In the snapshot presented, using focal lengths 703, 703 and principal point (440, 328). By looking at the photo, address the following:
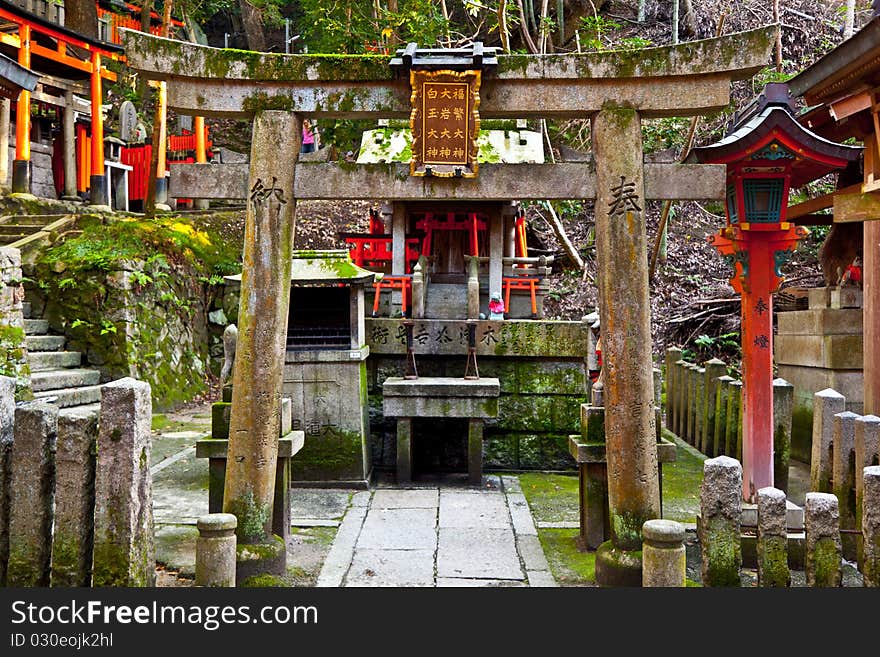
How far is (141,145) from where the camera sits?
21266mm

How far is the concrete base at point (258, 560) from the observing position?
5441 mm

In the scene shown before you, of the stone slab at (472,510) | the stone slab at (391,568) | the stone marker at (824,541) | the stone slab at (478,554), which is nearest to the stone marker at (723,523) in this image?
the stone marker at (824,541)

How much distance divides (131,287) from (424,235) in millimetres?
5641

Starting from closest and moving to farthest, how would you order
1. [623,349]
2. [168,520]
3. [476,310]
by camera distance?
[623,349] → [168,520] → [476,310]

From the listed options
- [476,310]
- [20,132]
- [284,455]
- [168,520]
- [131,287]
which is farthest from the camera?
[20,132]

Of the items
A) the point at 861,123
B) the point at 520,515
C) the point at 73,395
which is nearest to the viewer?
the point at 520,515

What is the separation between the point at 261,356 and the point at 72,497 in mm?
1688

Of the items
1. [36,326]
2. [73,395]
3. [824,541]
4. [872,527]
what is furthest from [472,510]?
[36,326]

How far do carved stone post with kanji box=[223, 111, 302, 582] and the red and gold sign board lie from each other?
1102 mm

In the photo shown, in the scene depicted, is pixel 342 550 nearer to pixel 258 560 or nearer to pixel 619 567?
pixel 258 560

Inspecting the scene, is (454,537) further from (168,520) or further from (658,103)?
(658,103)

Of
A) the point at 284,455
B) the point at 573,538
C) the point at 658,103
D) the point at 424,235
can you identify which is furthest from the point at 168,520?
the point at 424,235

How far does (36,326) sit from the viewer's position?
12414 millimetres

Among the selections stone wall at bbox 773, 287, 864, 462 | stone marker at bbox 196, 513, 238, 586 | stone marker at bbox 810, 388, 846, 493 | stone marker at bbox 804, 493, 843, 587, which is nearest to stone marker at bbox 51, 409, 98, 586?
stone marker at bbox 196, 513, 238, 586
